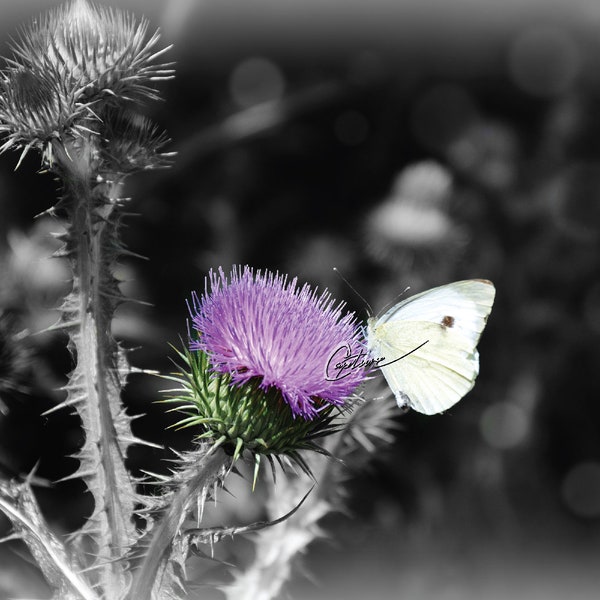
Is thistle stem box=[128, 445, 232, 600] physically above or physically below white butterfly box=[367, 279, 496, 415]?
below

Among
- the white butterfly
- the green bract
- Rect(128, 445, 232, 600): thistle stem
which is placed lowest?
Rect(128, 445, 232, 600): thistle stem

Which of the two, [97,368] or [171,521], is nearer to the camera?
[171,521]

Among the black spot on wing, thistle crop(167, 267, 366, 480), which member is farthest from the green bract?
the black spot on wing

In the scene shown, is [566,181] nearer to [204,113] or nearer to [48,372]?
[204,113]

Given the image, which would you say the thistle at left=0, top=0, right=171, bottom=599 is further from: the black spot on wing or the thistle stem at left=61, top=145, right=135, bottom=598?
the black spot on wing

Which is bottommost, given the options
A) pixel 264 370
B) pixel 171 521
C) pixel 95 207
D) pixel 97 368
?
pixel 171 521
